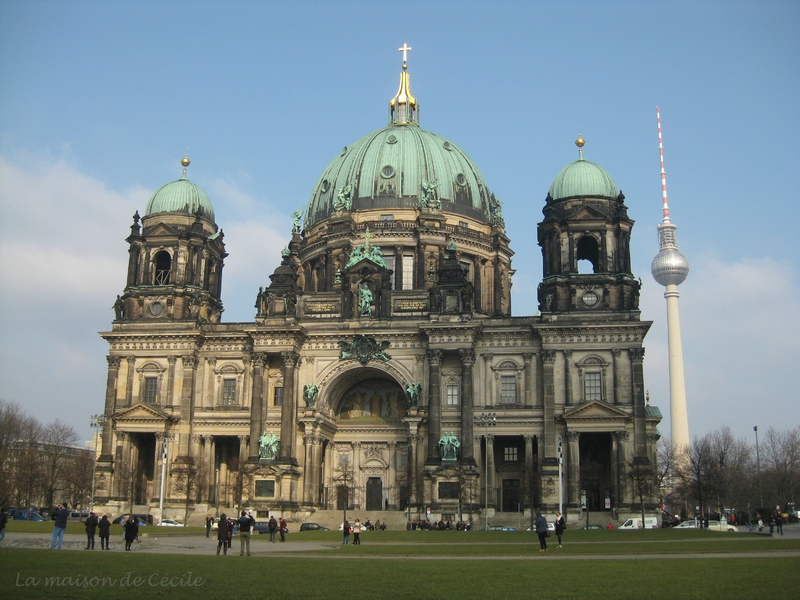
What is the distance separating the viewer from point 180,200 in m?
82.9

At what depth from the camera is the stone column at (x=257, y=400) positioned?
74000 millimetres

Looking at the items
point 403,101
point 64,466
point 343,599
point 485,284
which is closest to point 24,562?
point 343,599

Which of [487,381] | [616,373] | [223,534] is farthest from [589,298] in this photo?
[223,534]

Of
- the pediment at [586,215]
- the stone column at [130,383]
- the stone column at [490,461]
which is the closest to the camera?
the stone column at [490,461]

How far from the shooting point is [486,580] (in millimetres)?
23688

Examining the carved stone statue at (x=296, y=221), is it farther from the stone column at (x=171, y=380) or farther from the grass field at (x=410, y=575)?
the grass field at (x=410, y=575)

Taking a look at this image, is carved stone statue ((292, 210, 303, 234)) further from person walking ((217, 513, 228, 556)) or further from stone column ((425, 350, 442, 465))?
person walking ((217, 513, 228, 556))

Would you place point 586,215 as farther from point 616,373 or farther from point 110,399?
point 110,399

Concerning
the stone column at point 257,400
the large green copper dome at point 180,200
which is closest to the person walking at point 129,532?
the stone column at point 257,400

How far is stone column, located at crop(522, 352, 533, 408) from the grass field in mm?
37620

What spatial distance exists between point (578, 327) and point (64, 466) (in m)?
70.5

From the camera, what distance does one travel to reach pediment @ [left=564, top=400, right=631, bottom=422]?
6988 cm

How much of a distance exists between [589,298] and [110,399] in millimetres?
39881

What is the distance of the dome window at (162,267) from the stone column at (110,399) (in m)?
8.16
